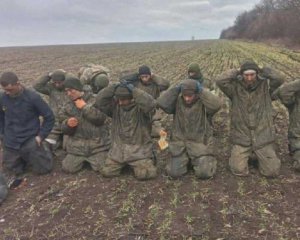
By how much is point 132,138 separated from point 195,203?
1.59m

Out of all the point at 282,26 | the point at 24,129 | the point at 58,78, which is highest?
the point at 58,78

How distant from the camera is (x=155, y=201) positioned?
20.0ft

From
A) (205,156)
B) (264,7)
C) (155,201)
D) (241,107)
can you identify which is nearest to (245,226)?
(155,201)

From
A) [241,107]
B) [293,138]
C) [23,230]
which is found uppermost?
[241,107]

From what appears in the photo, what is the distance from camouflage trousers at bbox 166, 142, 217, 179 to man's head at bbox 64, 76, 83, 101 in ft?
5.12

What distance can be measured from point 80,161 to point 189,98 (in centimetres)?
192

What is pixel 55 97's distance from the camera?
27.2 feet

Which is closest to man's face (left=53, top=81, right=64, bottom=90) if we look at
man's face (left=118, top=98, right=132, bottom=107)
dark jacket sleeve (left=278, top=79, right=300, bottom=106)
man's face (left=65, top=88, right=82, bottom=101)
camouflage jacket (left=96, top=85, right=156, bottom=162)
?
man's face (left=65, top=88, right=82, bottom=101)

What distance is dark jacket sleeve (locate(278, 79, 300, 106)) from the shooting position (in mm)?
7082

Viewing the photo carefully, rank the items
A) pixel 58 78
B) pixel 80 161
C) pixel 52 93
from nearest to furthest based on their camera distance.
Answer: pixel 80 161, pixel 58 78, pixel 52 93

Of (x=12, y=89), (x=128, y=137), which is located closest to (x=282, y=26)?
(x=128, y=137)

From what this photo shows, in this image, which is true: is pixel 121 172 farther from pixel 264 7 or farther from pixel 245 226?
pixel 264 7

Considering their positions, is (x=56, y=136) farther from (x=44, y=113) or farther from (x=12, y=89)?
(x=12, y=89)

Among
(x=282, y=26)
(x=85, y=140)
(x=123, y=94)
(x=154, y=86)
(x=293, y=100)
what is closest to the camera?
(x=123, y=94)
